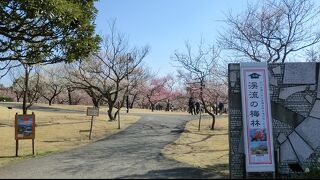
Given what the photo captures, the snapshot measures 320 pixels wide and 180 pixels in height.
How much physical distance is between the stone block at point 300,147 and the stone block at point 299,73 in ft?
4.42

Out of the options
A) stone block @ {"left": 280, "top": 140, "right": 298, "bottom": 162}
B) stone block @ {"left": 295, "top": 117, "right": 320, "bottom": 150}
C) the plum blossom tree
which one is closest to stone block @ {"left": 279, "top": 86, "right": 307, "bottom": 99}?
stone block @ {"left": 295, "top": 117, "right": 320, "bottom": 150}

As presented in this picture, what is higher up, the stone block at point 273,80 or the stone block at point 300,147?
the stone block at point 273,80

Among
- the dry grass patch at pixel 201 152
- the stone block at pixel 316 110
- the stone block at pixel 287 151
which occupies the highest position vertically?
the stone block at pixel 316 110

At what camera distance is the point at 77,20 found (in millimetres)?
14266

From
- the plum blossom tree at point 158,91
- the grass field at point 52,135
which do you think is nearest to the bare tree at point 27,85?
the grass field at point 52,135

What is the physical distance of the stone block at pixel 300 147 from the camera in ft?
37.7

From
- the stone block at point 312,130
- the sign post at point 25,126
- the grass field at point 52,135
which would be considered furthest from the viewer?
the grass field at point 52,135

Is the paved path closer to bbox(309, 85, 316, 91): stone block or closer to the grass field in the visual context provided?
the grass field

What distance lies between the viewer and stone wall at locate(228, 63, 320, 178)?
37.3ft

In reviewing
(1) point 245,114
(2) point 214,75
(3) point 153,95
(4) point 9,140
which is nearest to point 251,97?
(1) point 245,114

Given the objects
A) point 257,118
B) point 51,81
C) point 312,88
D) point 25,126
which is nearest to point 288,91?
point 312,88

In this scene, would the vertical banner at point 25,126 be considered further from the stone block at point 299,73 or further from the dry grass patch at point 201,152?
the stone block at point 299,73

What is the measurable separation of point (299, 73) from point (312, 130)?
59.4 inches

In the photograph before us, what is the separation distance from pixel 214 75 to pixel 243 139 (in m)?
19.2
